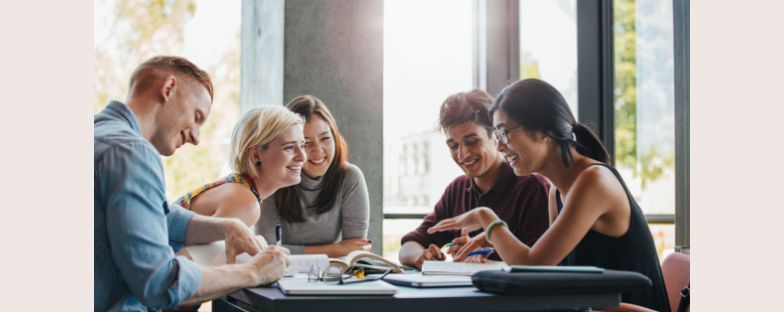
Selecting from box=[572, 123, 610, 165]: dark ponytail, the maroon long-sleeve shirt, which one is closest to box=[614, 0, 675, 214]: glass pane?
the maroon long-sleeve shirt

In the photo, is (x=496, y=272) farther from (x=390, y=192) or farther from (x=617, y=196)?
(x=390, y=192)

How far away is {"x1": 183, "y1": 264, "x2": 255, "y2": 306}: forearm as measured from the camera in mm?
1619

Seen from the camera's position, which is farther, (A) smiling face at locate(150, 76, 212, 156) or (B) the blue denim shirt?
(A) smiling face at locate(150, 76, 212, 156)

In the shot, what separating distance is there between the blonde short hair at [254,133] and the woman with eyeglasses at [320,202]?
0.47 m

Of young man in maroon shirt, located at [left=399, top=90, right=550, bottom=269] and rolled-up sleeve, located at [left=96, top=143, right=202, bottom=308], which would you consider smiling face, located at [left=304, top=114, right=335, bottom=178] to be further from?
rolled-up sleeve, located at [left=96, top=143, right=202, bottom=308]

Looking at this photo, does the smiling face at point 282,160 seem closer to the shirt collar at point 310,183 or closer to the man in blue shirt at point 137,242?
the shirt collar at point 310,183

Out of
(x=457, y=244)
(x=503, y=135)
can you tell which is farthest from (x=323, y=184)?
(x=503, y=135)

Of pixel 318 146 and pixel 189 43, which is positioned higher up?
pixel 189 43

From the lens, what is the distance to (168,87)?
75.8 inches

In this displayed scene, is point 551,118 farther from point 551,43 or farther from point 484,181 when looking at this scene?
point 551,43

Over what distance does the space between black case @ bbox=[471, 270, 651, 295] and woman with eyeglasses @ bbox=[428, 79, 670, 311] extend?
0.72 meters

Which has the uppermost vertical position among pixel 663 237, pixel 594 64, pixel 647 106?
pixel 594 64

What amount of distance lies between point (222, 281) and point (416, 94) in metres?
3.43

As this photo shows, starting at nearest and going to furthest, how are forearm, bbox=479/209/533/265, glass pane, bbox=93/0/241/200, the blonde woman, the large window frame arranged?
forearm, bbox=479/209/533/265
the blonde woman
the large window frame
glass pane, bbox=93/0/241/200
